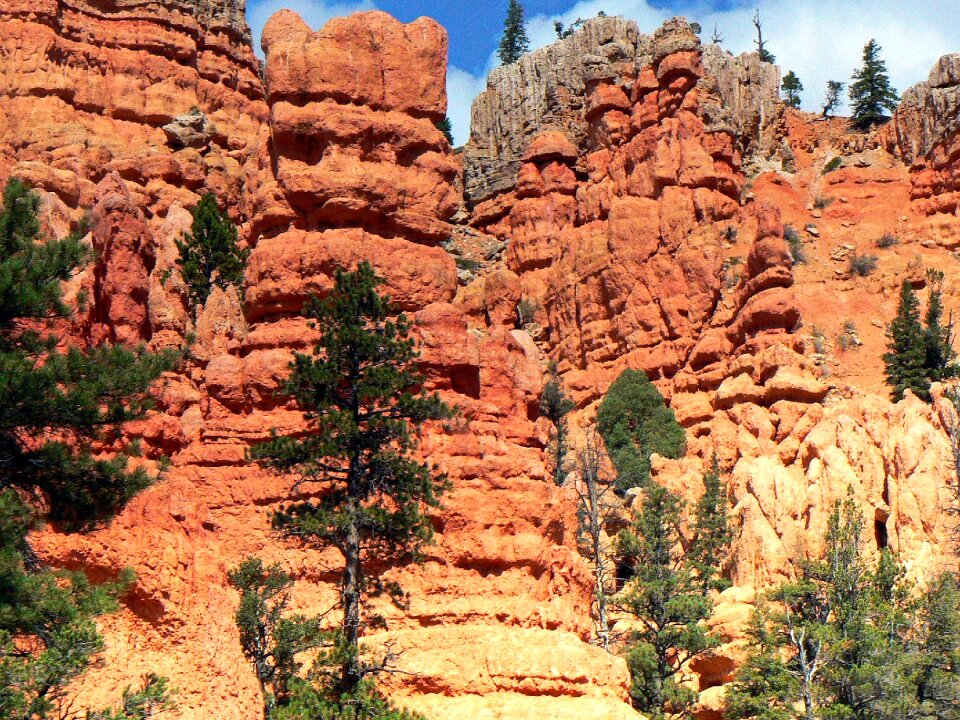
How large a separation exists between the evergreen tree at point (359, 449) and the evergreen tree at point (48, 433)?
3.61 metres

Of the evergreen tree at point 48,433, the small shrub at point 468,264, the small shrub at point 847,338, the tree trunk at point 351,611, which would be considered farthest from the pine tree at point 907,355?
the evergreen tree at point 48,433

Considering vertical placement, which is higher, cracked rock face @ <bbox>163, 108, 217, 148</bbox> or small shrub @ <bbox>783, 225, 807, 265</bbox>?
cracked rock face @ <bbox>163, 108, 217, 148</bbox>

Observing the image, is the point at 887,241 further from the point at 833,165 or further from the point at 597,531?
the point at 597,531

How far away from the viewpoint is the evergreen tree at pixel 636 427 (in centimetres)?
5309

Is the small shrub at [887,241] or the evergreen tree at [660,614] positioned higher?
the small shrub at [887,241]

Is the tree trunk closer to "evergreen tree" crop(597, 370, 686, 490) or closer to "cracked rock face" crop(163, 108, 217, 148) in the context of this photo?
"evergreen tree" crop(597, 370, 686, 490)

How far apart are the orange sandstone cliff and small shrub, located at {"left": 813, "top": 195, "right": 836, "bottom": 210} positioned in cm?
34

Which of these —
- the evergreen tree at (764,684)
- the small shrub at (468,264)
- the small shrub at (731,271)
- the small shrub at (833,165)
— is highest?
the small shrub at (833,165)

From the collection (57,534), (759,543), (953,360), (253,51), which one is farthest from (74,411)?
(253,51)

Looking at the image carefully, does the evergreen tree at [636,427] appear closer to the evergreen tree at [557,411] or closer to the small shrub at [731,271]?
the evergreen tree at [557,411]

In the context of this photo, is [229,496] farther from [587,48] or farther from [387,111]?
[587,48]

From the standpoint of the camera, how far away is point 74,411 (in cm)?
2253

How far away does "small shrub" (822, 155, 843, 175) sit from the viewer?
7406 cm

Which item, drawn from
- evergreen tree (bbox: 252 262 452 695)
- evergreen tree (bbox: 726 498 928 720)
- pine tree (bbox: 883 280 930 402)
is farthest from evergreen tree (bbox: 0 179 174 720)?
pine tree (bbox: 883 280 930 402)
